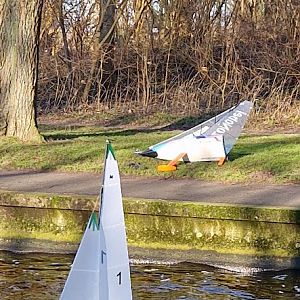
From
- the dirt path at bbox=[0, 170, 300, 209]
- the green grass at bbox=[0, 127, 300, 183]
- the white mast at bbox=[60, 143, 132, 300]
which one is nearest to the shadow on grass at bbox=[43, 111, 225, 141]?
the green grass at bbox=[0, 127, 300, 183]

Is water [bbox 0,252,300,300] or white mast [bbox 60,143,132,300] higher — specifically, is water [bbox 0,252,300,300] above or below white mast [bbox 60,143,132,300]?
below

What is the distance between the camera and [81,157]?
12797mm

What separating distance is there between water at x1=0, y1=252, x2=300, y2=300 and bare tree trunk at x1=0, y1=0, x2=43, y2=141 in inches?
209

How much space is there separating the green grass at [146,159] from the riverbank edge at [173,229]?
2.07 metres

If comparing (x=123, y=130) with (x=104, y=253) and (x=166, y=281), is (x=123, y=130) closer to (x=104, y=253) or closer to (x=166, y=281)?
(x=166, y=281)

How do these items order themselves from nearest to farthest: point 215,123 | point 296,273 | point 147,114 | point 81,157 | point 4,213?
point 296,273 → point 4,213 → point 215,123 → point 81,157 → point 147,114

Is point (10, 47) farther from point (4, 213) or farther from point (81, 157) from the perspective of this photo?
point (4, 213)

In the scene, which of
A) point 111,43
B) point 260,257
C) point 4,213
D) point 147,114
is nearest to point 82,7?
point 111,43

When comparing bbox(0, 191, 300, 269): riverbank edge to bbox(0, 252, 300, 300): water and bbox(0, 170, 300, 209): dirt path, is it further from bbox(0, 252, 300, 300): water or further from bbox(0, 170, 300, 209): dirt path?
bbox(0, 170, 300, 209): dirt path

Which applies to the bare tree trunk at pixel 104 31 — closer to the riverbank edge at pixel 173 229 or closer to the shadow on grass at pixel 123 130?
the shadow on grass at pixel 123 130

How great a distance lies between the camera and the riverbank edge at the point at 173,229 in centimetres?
888

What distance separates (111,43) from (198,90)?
2971mm

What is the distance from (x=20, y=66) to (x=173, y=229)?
585 cm

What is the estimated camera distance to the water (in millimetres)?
7809
